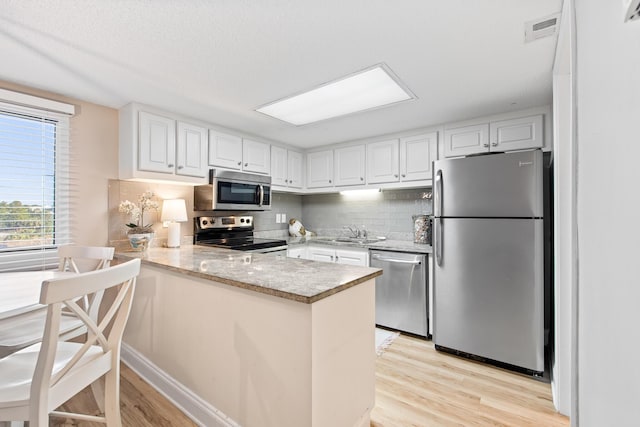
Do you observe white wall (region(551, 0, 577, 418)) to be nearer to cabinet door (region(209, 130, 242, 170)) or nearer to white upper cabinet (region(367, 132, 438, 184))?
white upper cabinet (region(367, 132, 438, 184))

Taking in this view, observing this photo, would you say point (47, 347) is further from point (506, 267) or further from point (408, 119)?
point (408, 119)

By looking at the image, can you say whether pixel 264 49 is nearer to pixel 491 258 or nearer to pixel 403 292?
pixel 491 258

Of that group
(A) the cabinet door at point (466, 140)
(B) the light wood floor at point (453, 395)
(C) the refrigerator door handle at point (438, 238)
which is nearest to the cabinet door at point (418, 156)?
(A) the cabinet door at point (466, 140)

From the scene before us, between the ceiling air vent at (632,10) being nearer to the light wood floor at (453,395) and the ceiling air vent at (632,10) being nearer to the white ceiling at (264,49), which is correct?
the white ceiling at (264,49)

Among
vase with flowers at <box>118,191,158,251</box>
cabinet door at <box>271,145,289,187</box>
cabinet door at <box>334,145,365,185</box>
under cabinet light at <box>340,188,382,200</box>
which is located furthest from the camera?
under cabinet light at <box>340,188,382,200</box>

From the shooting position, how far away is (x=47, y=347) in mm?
989

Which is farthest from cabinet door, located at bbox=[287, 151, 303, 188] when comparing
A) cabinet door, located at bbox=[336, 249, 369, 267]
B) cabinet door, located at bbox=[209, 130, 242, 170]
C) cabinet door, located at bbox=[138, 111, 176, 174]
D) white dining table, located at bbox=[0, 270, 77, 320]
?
white dining table, located at bbox=[0, 270, 77, 320]

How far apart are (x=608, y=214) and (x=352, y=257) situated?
2594 mm

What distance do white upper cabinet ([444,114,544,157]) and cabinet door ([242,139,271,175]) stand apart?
205 cm

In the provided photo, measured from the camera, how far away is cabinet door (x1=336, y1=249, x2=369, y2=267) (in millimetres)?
3141

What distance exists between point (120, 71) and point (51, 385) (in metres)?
1.81

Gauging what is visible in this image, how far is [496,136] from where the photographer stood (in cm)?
266

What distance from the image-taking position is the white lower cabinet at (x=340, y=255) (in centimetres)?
316

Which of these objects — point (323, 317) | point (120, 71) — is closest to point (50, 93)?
point (120, 71)
